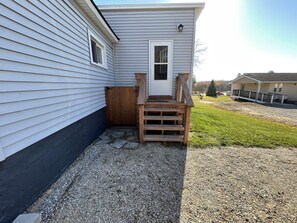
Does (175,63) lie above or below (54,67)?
above

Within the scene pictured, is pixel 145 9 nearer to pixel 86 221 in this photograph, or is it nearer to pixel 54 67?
pixel 54 67

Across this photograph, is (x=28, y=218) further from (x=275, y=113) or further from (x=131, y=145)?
(x=275, y=113)

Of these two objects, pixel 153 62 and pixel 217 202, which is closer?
pixel 217 202

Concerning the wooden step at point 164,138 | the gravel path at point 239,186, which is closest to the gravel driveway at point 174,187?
the gravel path at point 239,186

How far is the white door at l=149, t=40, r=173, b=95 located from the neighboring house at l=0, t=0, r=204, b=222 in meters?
0.43

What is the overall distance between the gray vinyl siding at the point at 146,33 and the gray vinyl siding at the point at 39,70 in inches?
90.8

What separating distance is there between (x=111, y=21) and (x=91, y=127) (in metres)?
4.33

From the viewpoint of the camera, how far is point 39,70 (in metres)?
1.88

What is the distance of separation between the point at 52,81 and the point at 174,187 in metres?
2.70

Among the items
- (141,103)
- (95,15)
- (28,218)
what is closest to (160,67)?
(141,103)

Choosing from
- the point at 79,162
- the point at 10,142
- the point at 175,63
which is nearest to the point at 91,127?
the point at 79,162

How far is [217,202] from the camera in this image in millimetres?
1861

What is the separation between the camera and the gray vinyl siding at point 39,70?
1.45 meters

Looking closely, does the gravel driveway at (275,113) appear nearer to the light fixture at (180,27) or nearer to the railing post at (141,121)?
the light fixture at (180,27)
